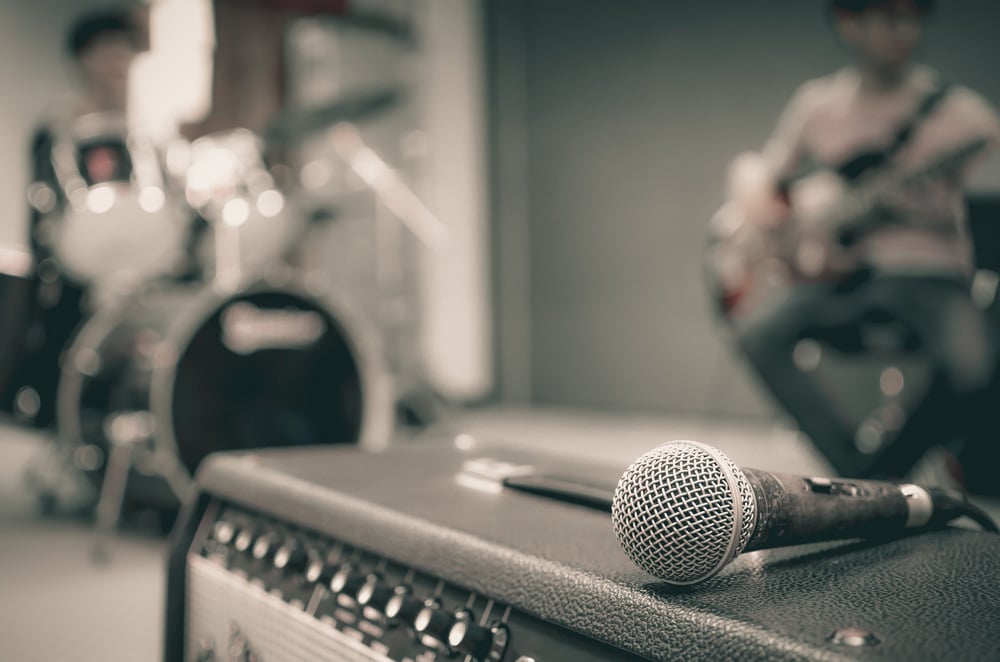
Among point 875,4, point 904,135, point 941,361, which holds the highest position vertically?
point 875,4

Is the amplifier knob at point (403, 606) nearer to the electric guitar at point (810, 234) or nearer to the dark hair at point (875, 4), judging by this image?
the electric guitar at point (810, 234)

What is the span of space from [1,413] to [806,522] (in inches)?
98.7

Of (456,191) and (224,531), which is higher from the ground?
(456,191)

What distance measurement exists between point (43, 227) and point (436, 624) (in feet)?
8.00

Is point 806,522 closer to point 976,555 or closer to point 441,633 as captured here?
point 976,555

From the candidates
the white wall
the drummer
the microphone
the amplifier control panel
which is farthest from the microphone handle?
the white wall

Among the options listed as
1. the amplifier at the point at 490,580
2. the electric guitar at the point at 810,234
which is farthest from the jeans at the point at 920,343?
the amplifier at the point at 490,580

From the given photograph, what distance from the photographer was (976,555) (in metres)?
0.64

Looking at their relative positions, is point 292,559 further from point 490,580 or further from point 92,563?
point 92,563

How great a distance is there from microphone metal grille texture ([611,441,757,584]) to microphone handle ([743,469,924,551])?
2 centimetres

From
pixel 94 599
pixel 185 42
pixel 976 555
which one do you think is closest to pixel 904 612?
pixel 976 555

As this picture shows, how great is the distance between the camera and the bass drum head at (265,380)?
2236mm

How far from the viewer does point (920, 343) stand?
218 cm

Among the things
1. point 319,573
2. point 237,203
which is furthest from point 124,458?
point 319,573
